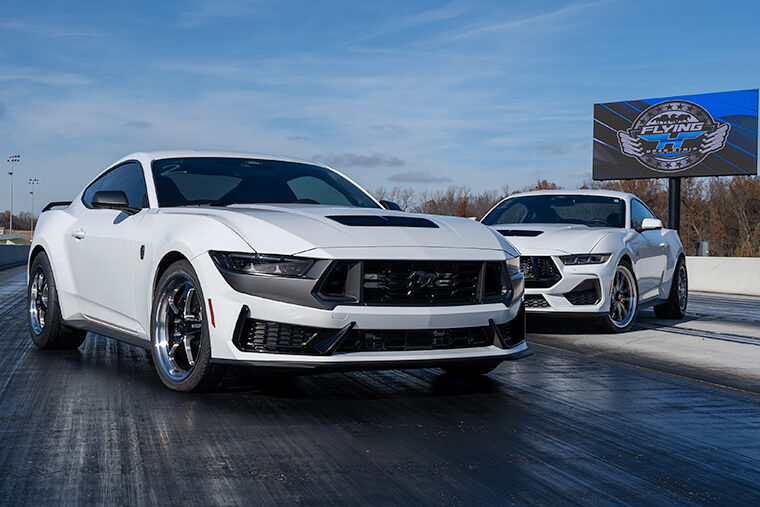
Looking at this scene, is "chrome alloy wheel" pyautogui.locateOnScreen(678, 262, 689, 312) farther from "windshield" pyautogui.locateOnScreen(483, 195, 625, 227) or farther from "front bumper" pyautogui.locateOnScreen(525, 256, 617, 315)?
"front bumper" pyautogui.locateOnScreen(525, 256, 617, 315)

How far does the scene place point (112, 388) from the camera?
555 centimetres

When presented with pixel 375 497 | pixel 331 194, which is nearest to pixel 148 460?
pixel 375 497

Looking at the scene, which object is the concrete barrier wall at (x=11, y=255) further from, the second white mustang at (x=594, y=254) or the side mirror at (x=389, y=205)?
the side mirror at (x=389, y=205)

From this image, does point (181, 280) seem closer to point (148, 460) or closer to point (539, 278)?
point (148, 460)

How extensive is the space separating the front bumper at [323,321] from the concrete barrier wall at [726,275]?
58.5 feet

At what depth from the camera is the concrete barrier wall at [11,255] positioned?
31.6m

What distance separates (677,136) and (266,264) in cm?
2756

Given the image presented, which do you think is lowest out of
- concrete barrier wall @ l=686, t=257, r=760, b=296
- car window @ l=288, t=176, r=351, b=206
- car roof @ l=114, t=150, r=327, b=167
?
concrete barrier wall @ l=686, t=257, r=760, b=296

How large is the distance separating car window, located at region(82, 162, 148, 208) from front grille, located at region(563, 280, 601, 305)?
4.39m

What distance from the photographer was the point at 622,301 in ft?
31.2

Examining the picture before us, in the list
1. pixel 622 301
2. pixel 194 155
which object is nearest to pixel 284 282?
pixel 194 155

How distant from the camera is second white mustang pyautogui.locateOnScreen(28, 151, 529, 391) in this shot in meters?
4.72

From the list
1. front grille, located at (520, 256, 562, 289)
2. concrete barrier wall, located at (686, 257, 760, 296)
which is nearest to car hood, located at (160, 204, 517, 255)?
front grille, located at (520, 256, 562, 289)

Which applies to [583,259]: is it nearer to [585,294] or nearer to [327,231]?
[585,294]
